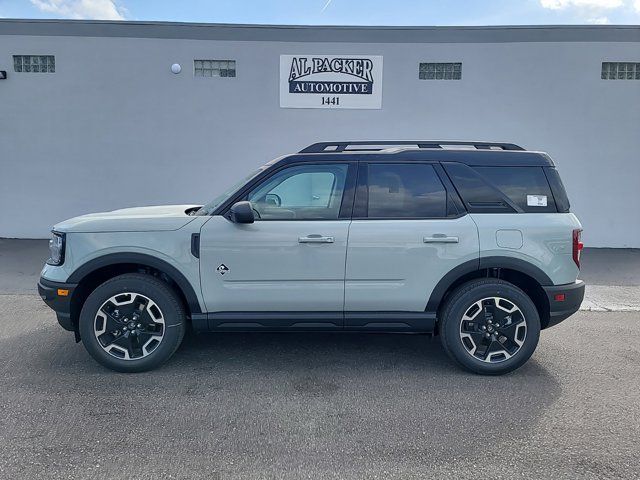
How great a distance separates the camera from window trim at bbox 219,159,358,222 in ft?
13.3

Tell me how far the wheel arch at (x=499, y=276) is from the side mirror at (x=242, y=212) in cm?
162

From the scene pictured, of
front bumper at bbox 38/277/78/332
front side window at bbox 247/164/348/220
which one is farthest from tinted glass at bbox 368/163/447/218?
front bumper at bbox 38/277/78/332

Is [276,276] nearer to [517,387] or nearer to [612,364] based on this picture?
[517,387]

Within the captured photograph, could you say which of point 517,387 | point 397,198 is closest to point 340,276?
point 397,198

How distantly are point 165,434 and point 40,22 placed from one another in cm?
912

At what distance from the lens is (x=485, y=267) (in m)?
4.02

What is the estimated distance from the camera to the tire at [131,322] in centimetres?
399

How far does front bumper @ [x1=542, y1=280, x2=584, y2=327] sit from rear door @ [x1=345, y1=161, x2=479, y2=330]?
2.38ft

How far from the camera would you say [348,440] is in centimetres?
308

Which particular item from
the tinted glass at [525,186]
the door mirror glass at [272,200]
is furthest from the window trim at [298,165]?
the tinted glass at [525,186]

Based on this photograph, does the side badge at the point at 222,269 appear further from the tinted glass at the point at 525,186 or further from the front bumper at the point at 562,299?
the front bumper at the point at 562,299

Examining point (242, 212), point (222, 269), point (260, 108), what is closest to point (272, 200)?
point (242, 212)

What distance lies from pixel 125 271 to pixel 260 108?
5848 mm

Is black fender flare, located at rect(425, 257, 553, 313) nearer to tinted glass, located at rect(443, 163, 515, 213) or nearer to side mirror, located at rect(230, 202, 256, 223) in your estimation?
tinted glass, located at rect(443, 163, 515, 213)
